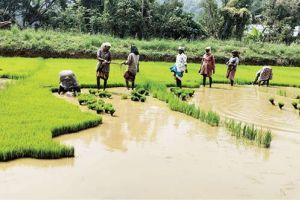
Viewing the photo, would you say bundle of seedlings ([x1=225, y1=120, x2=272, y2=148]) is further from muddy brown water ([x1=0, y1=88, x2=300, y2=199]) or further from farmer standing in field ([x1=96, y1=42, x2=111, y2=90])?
farmer standing in field ([x1=96, y1=42, x2=111, y2=90])

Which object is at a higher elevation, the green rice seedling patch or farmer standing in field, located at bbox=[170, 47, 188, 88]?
farmer standing in field, located at bbox=[170, 47, 188, 88]

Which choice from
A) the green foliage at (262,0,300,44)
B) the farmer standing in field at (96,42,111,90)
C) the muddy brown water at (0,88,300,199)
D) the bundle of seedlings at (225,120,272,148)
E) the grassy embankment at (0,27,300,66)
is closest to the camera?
the muddy brown water at (0,88,300,199)

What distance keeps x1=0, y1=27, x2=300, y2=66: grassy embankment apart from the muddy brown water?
16646 mm

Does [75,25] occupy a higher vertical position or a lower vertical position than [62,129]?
higher

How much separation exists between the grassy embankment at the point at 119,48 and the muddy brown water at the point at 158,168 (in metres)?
16.6

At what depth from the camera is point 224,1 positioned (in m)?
42.2

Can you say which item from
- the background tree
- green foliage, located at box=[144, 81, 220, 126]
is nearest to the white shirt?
green foliage, located at box=[144, 81, 220, 126]

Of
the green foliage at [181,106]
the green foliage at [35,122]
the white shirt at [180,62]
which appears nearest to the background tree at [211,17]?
the white shirt at [180,62]

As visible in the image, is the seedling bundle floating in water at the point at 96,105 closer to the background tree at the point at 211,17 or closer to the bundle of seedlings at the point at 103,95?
the bundle of seedlings at the point at 103,95

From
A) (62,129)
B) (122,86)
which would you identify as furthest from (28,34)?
(62,129)

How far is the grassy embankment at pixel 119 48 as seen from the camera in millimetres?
24984

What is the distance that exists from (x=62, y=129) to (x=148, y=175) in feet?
8.89

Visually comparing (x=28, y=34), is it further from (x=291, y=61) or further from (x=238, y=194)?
(x=238, y=194)

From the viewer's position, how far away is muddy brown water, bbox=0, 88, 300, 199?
18.7 feet
